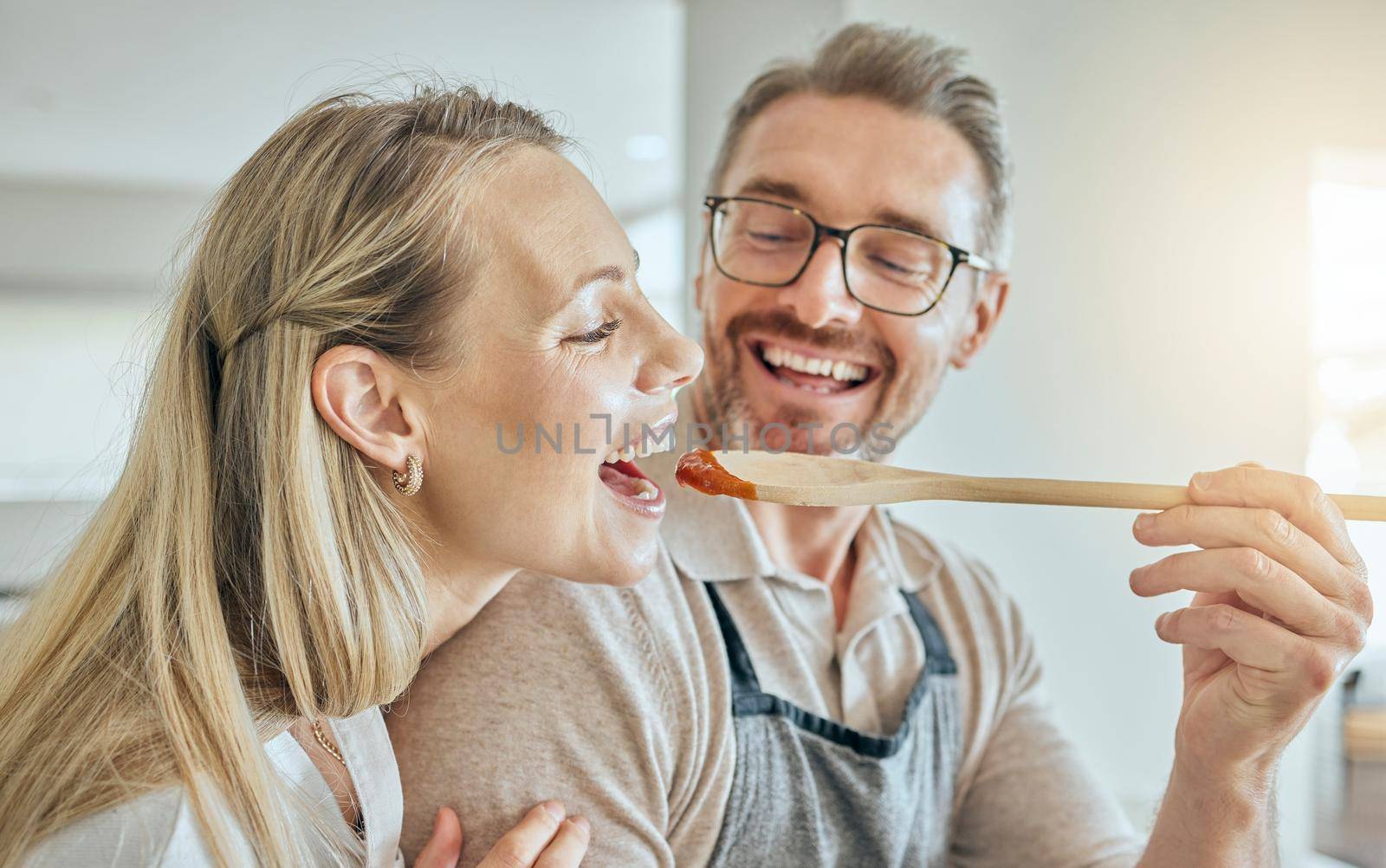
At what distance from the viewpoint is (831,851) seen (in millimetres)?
1096

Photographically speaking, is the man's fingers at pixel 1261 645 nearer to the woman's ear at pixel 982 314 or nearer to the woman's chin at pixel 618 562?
the woman's chin at pixel 618 562

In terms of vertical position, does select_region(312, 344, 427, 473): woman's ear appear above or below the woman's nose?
below

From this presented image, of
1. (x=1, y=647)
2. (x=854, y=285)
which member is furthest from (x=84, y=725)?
(x=854, y=285)

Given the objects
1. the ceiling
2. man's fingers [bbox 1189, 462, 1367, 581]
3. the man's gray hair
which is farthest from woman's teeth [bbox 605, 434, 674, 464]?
the ceiling

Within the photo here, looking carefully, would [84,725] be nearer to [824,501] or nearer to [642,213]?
[824,501]

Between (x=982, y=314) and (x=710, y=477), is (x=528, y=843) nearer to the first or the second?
(x=710, y=477)

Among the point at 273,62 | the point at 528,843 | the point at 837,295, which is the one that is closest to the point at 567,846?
the point at 528,843

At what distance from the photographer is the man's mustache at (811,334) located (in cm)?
129

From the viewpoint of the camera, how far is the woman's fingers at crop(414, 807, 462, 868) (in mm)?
864

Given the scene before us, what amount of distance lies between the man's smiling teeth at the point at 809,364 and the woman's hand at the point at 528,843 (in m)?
0.62

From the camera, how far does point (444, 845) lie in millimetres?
872

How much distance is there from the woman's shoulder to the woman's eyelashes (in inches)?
17.7

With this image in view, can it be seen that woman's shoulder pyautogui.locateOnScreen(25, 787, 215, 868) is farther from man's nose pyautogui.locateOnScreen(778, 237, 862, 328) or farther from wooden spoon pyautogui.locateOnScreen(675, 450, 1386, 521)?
man's nose pyautogui.locateOnScreen(778, 237, 862, 328)

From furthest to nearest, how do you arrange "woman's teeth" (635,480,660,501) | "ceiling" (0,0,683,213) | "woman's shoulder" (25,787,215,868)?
1. "ceiling" (0,0,683,213)
2. "woman's teeth" (635,480,660,501)
3. "woman's shoulder" (25,787,215,868)
